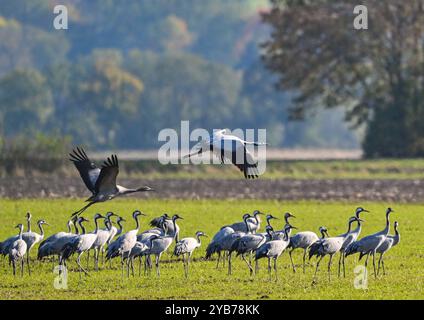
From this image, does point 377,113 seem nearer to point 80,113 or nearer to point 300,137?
point 80,113

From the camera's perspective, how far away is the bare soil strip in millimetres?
37781

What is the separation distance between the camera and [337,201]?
119ft

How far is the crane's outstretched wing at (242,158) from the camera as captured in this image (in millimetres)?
21500

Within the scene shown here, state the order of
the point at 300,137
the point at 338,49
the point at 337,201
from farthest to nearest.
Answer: the point at 300,137, the point at 338,49, the point at 337,201

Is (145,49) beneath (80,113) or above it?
above

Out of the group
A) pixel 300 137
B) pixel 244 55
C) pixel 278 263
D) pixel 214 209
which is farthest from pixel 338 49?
pixel 244 55

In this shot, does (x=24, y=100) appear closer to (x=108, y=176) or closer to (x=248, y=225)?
(x=248, y=225)

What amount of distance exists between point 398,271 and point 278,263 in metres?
2.51

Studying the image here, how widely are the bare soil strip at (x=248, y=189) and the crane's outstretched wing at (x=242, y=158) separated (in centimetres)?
1490

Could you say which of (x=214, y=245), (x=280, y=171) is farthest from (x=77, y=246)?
(x=280, y=171)

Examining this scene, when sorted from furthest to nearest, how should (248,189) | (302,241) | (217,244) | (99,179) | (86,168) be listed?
(248,189) → (86,168) → (99,179) → (217,244) → (302,241)

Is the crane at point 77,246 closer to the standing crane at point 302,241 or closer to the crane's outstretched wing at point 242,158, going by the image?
the crane's outstretched wing at point 242,158

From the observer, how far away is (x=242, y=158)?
21.7 meters

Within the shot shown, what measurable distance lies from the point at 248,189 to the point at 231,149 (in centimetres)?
2012
